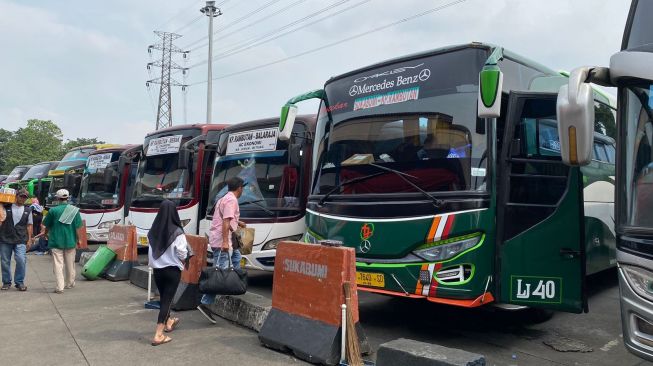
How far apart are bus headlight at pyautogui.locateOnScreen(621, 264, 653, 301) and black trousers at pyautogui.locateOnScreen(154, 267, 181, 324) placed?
14.5 feet

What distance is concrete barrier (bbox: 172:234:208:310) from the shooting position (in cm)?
738

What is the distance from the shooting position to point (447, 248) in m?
5.24

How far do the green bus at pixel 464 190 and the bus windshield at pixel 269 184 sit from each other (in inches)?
100

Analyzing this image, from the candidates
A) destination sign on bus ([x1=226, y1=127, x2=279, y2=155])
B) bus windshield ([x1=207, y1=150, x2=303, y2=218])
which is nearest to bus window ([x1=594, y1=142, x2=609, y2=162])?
bus windshield ([x1=207, y1=150, x2=303, y2=218])

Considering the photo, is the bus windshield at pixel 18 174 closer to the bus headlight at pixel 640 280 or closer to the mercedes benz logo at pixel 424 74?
the mercedes benz logo at pixel 424 74

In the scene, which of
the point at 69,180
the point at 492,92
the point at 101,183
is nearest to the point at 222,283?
the point at 492,92

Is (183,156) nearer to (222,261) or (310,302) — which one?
(222,261)

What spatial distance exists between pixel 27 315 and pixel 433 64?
649 cm

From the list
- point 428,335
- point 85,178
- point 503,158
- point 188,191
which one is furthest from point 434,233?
point 85,178

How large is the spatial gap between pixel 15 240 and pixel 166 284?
16.6 ft

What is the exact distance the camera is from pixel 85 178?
15.8 metres

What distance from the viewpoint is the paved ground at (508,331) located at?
17.7ft

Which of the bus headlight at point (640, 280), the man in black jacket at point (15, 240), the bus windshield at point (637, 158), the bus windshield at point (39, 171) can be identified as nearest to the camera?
the bus headlight at point (640, 280)

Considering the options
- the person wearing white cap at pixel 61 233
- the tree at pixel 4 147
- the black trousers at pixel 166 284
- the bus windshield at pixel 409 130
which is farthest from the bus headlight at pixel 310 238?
the tree at pixel 4 147
